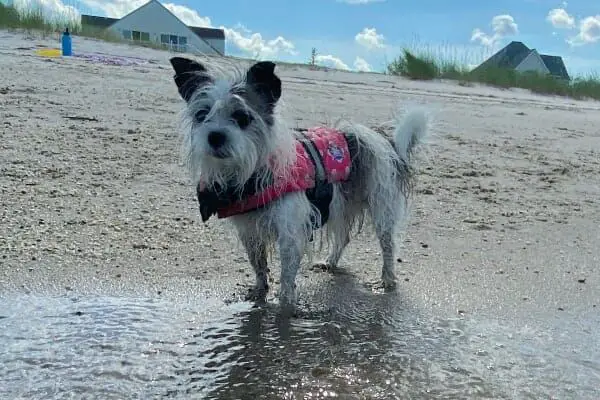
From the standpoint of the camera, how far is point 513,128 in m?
11.2

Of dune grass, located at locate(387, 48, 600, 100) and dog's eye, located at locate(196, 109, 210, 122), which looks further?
dune grass, located at locate(387, 48, 600, 100)

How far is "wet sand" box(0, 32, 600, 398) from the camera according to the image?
4.14 m

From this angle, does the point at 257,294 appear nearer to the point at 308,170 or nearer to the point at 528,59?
the point at 308,170

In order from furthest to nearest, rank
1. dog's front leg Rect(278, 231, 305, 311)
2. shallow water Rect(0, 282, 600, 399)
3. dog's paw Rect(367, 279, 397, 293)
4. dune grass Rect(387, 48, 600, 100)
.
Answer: dune grass Rect(387, 48, 600, 100) → dog's paw Rect(367, 279, 397, 293) → dog's front leg Rect(278, 231, 305, 311) → shallow water Rect(0, 282, 600, 399)

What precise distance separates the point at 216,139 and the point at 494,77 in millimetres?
21233

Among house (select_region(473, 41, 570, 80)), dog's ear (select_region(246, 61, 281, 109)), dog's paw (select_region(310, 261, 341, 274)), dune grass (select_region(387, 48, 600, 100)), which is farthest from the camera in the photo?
house (select_region(473, 41, 570, 80))

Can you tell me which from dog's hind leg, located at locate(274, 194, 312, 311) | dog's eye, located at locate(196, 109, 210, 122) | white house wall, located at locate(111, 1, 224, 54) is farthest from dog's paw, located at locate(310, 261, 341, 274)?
white house wall, located at locate(111, 1, 224, 54)

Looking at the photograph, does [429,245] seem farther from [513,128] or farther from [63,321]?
[513,128]

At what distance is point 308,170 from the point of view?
4.07 metres

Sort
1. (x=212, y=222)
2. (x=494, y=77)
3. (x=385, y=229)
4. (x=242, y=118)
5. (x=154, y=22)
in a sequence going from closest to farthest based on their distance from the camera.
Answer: (x=242, y=118)
(x=385, y=229)
(x=212, y=222)
(x=494, y=77)
(x=154, y=22)

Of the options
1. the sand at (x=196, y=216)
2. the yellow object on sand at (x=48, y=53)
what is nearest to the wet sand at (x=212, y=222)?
the sand at (x=196, y=216)

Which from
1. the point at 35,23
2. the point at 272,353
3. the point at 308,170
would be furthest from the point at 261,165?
the point at 35,23

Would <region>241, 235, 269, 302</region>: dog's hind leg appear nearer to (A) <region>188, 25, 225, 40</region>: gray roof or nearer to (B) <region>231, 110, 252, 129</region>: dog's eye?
(B) <region>231, 110, 252, 129</region>: dog's eye

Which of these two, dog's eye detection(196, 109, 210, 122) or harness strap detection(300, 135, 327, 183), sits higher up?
dog's eye detection(196, 109, 210, 122)
